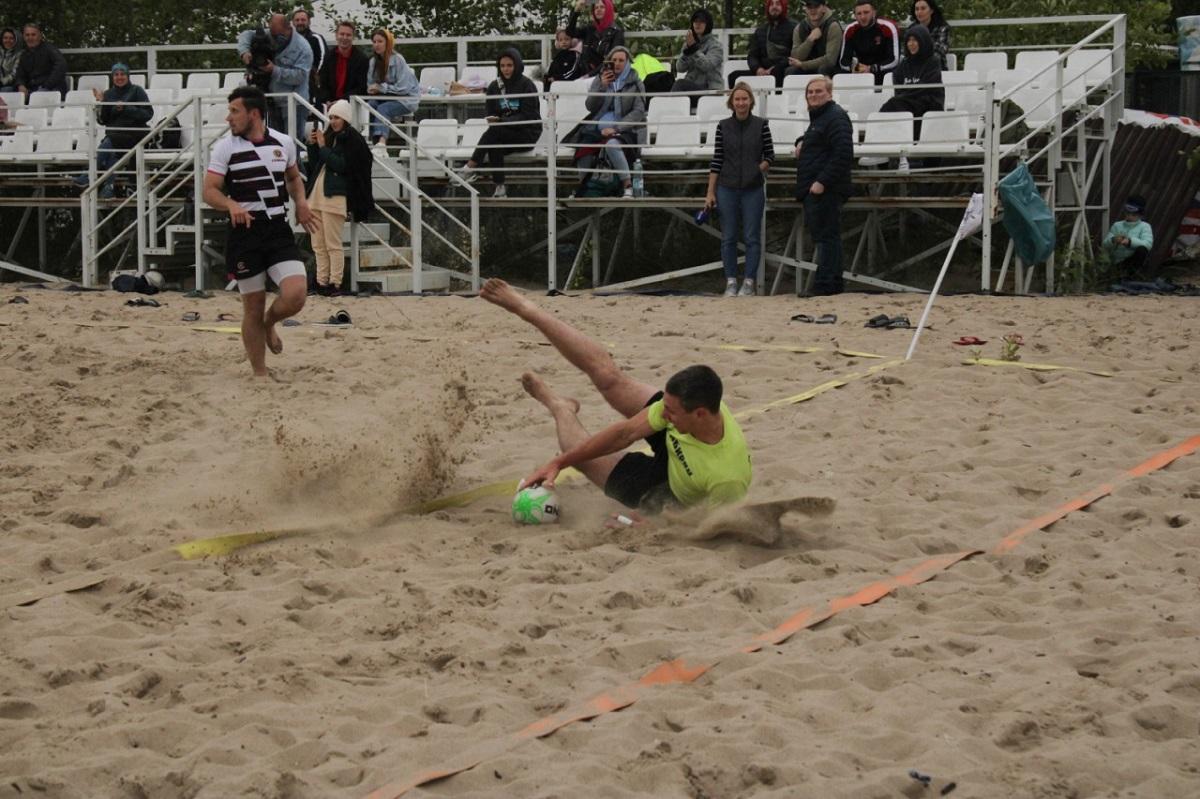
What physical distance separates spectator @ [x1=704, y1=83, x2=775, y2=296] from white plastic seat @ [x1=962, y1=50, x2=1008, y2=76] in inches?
116

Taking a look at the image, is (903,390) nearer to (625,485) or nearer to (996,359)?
(996,359)

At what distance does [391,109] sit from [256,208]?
791 cm

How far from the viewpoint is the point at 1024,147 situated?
15.0 m

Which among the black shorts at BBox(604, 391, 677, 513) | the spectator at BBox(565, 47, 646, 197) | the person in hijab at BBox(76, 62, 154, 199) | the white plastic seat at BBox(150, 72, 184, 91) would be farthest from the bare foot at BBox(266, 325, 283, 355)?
the white plastic seat at BBox(150, 72, 184, 91)

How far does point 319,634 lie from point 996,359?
6539mm

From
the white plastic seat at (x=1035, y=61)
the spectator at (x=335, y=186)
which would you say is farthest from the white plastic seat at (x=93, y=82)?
the white plastic seat at (x=1035, y=61)

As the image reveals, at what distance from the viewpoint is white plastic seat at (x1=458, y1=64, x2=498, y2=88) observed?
18.6 metres

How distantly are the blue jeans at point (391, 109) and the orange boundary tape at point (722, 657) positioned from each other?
37.5 ft

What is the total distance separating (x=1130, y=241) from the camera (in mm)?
15953

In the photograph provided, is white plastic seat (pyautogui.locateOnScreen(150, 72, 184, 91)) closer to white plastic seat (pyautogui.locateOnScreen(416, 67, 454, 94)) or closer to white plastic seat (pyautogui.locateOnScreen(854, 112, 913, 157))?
white plastic seat (pyautogui.locateOnScreen(416, 67, 454, 94))

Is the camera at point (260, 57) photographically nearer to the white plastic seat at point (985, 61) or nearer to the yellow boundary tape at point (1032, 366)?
the white plastic seat at point (985, 61)

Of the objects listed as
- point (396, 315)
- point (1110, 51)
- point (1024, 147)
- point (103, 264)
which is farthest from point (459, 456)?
point (103, 264)

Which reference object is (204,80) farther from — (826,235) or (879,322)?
(879,322)

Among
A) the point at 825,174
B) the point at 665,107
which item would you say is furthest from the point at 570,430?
the point at 665,107
